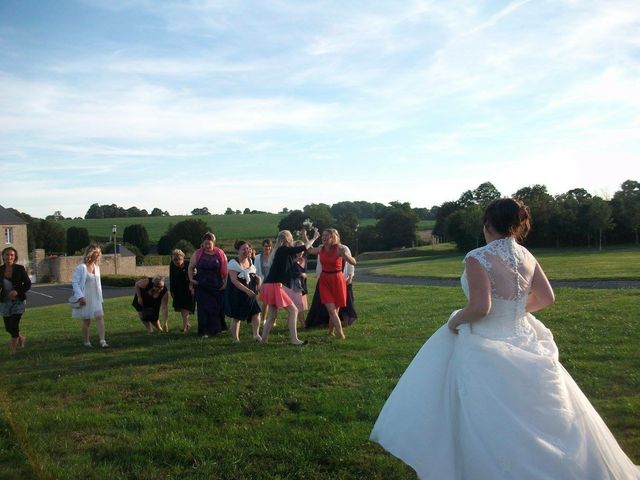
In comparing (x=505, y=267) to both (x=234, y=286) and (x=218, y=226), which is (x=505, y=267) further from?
(x=218, y=226)

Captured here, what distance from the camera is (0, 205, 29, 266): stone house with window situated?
59.6 m

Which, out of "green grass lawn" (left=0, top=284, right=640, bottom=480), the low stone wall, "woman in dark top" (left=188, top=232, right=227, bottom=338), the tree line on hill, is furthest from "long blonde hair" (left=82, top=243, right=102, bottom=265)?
the tree line on hill

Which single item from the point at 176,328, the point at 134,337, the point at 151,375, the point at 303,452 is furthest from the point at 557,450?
the point at 176,328

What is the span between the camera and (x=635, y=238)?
218 feet

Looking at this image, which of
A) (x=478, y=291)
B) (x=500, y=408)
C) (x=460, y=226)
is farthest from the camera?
(x=460, y=226)

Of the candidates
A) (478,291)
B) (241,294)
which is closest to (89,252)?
(241,294)

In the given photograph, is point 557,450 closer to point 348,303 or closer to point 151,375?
point 151,375

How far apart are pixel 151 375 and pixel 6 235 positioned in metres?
58.7

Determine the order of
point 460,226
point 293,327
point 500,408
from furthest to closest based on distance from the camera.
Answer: point 460,226 < point 293,327 < point 500,408

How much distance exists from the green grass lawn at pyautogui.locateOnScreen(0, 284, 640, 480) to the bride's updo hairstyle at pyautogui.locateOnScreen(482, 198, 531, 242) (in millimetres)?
2124

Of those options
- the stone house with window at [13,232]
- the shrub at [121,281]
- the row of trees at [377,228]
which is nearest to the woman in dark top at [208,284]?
the shrub at [121,281]

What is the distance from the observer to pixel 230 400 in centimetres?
703

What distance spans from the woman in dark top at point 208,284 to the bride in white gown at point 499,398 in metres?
7.71

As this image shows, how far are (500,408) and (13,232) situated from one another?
65.5 metres
